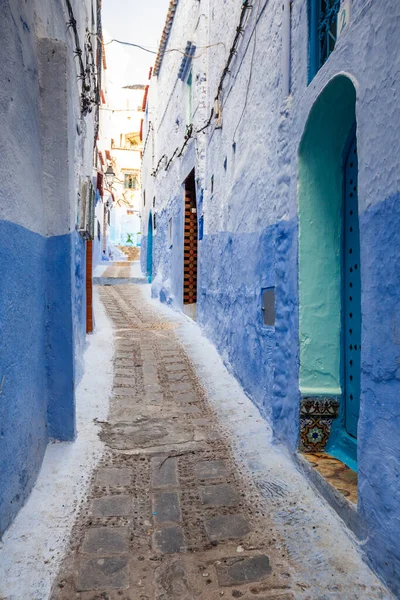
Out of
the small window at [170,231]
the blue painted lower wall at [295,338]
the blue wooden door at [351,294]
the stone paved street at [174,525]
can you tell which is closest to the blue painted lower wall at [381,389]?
the blue painted lower wall at [295,338]

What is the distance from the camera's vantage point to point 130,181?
2930 centimetres

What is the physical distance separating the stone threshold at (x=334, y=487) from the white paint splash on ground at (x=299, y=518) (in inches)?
1.7

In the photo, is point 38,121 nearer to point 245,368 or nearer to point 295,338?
point 295,338

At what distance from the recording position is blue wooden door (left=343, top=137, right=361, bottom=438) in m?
2.73

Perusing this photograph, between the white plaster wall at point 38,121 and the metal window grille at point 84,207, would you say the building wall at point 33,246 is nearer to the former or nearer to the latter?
the white plaster wall at point 38,121

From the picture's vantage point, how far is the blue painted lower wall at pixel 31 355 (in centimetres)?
208

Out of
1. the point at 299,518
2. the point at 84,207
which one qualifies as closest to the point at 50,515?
the point at 299,518

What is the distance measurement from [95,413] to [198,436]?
956mm

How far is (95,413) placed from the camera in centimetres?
371

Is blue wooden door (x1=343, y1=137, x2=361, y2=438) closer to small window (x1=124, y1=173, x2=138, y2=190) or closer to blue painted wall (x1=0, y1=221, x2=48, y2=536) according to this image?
blue painted wall (x1=0, y1=221, x2=48, y2=536)

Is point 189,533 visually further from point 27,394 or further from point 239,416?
point 239,416

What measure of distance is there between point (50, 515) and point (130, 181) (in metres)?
28.8

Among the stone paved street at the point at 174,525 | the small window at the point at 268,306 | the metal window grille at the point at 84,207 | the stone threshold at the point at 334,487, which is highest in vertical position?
the metal window grille at the point at 84,207

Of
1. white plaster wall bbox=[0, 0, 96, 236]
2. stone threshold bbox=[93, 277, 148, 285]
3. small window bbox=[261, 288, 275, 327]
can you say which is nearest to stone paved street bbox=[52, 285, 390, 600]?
small window bbox=[261, 288, 275, 327]
